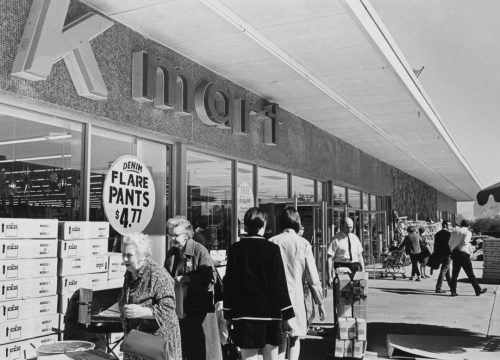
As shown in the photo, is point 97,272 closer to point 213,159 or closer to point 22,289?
point 22,289

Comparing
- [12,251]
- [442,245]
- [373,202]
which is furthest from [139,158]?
[373,202]

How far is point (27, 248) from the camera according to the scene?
4914mm

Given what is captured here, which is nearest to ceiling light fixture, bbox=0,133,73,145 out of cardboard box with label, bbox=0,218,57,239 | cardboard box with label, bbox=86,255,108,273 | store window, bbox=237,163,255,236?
cardboard box with label, bbox=0,218,57,239

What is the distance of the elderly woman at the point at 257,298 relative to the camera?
3.95 m

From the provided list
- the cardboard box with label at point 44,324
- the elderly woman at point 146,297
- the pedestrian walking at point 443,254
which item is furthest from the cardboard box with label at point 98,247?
the pedestrian walking at point 443,254

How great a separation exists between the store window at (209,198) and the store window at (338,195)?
609cm

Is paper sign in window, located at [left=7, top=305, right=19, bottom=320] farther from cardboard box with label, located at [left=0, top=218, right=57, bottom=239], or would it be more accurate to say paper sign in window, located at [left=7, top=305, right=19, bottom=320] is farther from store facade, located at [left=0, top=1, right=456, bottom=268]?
store facade, located at [left=0, top=1, right=456, bottom=268]

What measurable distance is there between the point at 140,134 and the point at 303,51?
2615mm

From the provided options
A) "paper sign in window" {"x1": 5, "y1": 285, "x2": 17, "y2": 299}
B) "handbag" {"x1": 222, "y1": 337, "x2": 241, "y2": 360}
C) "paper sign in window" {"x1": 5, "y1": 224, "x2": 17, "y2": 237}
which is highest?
"paper sign in window" {"x1": 5, "y1": 224, "x2": 17, "y2": 237}

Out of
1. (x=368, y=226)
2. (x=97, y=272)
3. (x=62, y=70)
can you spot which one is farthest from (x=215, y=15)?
(x=368, y=226)

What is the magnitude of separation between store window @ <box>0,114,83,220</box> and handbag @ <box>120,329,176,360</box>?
2.59 metres

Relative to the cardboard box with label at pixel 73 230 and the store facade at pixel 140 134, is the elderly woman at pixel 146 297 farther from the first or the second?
the store facade at pixel 140 134

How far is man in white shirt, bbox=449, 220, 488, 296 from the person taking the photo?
1153 cm

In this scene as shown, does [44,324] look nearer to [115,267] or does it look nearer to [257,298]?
[115,267]
